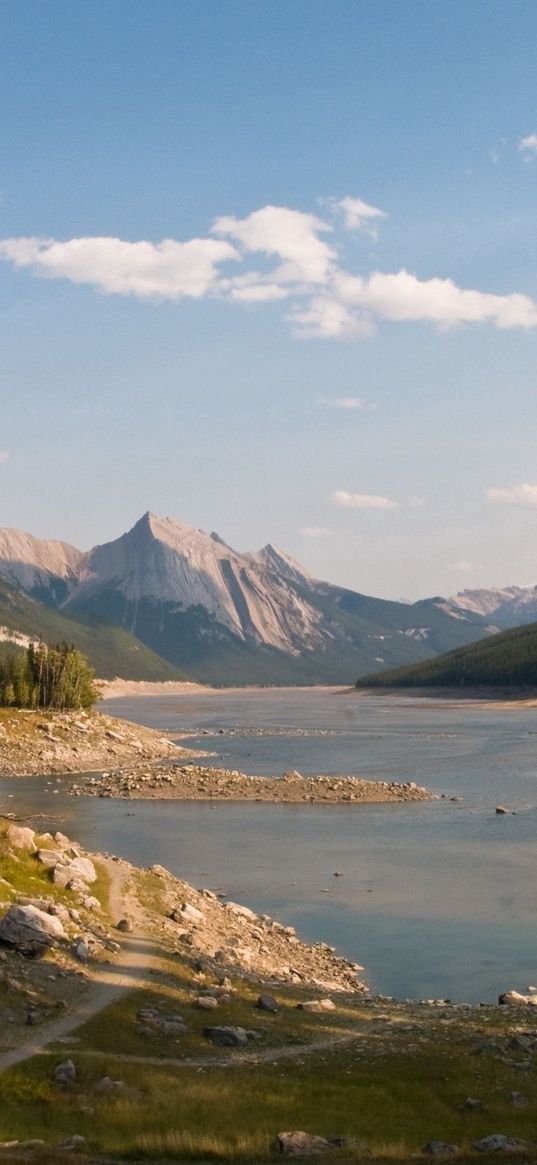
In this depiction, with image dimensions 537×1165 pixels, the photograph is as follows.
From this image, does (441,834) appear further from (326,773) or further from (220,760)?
(220,760)

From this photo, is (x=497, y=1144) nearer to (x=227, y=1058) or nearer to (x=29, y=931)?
(x=227, y=1058)

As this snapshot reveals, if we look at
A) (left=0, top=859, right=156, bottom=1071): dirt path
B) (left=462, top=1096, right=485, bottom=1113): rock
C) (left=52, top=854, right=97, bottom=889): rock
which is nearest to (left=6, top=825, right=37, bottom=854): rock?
(left=52, top=854, right=97, bottom=889): rock

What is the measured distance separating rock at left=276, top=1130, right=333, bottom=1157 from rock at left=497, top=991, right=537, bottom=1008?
1537 cm

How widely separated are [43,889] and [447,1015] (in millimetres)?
16802

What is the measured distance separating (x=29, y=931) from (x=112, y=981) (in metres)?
3.25

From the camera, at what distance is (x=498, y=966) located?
42.4m

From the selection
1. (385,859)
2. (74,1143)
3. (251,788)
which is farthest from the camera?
(251,788)

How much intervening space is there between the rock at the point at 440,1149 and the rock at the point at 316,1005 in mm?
11330

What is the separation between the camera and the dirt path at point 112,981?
26239 mm

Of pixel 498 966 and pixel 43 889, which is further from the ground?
pixel 43 889

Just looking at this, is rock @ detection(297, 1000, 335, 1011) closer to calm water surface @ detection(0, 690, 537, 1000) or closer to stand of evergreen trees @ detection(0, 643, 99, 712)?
calm water surface @ detection(0, 690, 537, 1000)

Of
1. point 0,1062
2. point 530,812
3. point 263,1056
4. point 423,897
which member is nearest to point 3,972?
point 0,1062

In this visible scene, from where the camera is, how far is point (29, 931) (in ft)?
110

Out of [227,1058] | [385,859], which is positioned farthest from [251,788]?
[227,1058]
